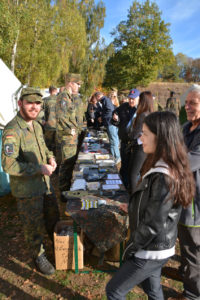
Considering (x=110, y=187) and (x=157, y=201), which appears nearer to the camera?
(x=157, y=201)

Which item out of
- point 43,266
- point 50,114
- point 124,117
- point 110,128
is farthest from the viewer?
point 50,114

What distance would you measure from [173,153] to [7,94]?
492 cm

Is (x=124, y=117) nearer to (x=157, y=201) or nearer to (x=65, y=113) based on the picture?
(x=65, y=113)

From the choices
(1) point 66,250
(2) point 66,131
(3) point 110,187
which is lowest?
(1) point 66,250

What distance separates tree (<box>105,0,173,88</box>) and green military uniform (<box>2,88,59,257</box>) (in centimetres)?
2482

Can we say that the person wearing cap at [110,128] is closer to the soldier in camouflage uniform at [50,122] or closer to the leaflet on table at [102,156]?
the soldier in camouflage uniform at [50,122]

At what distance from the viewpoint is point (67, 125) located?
4188 mm

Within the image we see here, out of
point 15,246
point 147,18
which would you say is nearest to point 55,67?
point 15,246

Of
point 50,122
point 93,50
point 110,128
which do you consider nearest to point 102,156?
point 110,128

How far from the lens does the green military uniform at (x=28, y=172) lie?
2.12 meters

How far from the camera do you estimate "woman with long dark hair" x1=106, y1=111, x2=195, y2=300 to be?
126cm

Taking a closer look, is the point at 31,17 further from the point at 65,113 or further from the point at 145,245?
the point at 145,245

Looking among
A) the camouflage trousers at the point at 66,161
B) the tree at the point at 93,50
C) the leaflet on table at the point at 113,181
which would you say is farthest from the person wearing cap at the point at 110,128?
the tree at the point at 93,50

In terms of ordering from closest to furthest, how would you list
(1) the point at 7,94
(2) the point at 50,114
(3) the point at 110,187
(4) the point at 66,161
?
(3) the point at 110,187
(4) the point at 66,161
(1) the point at 7,94
(2) the point at 50,114
